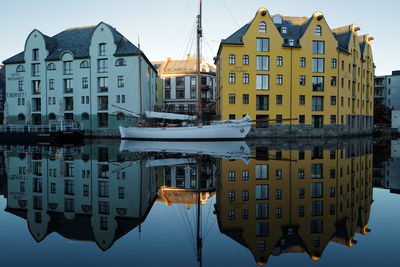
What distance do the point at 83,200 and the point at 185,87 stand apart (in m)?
68.5

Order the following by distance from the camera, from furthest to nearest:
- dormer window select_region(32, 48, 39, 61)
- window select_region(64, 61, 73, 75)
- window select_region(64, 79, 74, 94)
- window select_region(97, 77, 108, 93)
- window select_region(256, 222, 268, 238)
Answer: dormer window select_region(32, 48, 39, 61), window select_region(64, 79, 74, 94), window select_region(64, 61, 73, 75), window select_region(97, 77, 108, 93), window select_region(256, 222, 268, 238)

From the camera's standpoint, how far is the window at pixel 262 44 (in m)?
42.2

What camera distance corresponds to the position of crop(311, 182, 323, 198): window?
8.56m

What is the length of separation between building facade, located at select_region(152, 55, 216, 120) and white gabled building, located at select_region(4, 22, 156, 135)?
80.5 feet

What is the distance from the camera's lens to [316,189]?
926cm

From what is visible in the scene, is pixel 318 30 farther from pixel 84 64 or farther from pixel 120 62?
pixel 84 64

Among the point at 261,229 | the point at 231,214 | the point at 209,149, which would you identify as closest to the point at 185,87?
the point at 209,149

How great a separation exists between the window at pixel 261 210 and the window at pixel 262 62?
37071mm

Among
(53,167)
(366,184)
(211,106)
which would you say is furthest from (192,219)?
(211,106)

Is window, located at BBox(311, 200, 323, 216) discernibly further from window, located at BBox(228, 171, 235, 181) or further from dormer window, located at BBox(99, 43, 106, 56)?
dormer window, located at BBox(99, 43, 106, 56)

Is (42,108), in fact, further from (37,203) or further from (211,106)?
(37,203)

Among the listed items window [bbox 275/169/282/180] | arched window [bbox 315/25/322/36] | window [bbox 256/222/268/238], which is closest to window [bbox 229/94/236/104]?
arched window [bbox 315/25/322/36]

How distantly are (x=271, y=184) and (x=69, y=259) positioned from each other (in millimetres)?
7021

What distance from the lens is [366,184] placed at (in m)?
10.6
